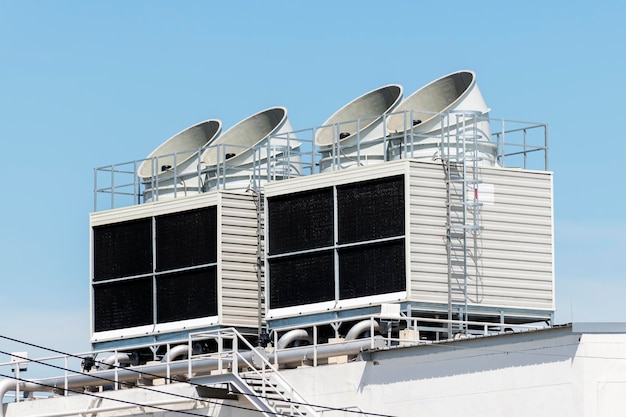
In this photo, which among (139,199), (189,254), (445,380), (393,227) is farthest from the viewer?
(139,199)

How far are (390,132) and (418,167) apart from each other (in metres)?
3.34

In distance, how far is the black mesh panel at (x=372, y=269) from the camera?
166 feet

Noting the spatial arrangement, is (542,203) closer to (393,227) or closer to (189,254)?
(393,227)

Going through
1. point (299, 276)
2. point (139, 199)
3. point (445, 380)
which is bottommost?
point (445, 380)

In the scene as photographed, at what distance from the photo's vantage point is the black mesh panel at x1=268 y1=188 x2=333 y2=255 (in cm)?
5275

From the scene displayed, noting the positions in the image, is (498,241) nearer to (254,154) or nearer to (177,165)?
(254,154)

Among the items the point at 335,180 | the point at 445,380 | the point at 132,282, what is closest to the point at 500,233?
the point at 335,180

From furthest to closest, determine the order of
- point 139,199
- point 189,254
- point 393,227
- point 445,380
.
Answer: point 139,199
point 189,254
point 393,227
point 445,380

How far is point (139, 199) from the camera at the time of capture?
198 feet

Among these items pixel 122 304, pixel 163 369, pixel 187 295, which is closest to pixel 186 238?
pixel 187 295

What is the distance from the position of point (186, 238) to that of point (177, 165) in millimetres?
4189

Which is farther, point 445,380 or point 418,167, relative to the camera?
point 418,167

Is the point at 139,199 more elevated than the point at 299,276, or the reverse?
the point at 139,199

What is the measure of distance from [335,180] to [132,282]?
889 cm
